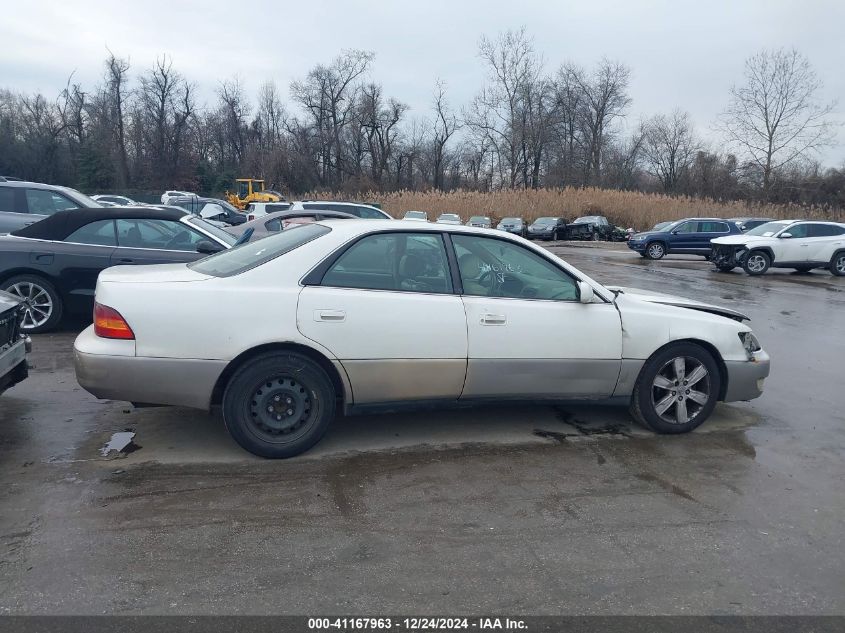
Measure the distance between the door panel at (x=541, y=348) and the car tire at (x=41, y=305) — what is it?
5.53 m

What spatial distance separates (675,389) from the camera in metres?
4.97

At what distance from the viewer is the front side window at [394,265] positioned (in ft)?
14.4

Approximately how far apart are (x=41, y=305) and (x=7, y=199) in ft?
15.6

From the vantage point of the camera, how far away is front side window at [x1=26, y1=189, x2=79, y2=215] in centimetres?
1112

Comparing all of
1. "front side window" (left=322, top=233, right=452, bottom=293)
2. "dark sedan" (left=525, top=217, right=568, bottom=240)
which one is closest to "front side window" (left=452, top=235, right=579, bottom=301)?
"front side window" (left=322, top=233, right=452, bottom=293)

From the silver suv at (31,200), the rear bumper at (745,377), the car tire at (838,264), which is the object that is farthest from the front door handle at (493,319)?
the car tire at (838,264)

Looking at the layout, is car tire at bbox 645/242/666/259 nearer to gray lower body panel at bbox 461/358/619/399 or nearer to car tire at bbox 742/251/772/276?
car tire at bbox 742/251/772/276

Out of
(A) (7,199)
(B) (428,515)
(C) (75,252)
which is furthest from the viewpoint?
(A) (7,199)

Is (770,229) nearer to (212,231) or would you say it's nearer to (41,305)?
(212,231)

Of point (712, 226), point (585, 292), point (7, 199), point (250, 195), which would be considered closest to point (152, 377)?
point (585, 292)

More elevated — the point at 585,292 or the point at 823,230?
the point at 823,230
